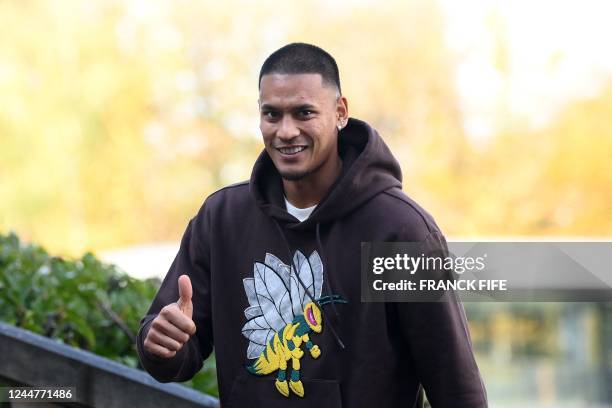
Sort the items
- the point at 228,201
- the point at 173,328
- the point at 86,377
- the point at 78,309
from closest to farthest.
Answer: the point at 173,328
the point at 228,201
the point at 86,377
the point at 78,309

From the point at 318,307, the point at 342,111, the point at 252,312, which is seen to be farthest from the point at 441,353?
the point at 342,111

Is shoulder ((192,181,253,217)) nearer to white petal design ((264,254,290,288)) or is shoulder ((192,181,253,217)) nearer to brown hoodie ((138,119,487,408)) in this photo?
brown hoodie ((138,119,487,408))

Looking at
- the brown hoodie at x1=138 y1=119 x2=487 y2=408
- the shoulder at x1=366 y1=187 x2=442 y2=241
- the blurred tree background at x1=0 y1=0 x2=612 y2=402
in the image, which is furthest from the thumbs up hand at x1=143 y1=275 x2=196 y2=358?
the blurred tree background at x1=0 y1=0 x2=612 y2=402

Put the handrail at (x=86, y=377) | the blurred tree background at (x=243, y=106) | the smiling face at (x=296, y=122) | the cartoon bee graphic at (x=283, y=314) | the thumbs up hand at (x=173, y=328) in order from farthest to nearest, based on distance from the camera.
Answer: the blurred tree background at (x=243, y=106)
the handrail at (x=86, y=377)
the smiling face at (x=296, y=122)
the cartoon bee graphic at (x=283, y=314)
the thumbs up hand at (x=173, y=328)

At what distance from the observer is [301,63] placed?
11.3ft

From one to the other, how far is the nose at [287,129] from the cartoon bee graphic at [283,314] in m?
0.36

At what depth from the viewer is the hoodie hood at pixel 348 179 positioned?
3.34 meters

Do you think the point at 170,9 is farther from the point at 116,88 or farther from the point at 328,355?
the point at 328,355

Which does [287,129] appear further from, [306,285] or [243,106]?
[243,106]

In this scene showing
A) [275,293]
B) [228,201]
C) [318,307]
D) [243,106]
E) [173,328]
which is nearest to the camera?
[173,328]

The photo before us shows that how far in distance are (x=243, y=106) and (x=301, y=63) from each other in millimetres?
24442

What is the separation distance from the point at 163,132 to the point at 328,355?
23795mm

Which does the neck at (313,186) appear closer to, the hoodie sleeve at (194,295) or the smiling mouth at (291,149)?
the smiling mouth at (291,149)

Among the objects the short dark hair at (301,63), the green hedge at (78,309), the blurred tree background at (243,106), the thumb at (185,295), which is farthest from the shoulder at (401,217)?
the blurred tree background at (243,106)
